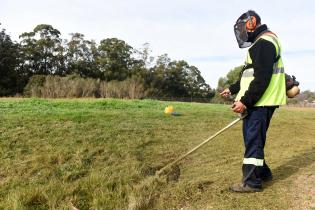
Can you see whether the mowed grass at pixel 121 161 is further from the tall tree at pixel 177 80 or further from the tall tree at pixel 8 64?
the tall tree at pixel 177 80

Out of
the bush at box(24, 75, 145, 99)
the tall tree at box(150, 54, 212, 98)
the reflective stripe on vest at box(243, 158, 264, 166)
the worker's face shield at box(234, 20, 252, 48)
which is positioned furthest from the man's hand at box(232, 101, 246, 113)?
the tall tree at box(150, 54, 212, 98)

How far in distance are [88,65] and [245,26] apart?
45.4 m

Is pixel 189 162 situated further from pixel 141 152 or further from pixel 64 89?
pixel 64 89

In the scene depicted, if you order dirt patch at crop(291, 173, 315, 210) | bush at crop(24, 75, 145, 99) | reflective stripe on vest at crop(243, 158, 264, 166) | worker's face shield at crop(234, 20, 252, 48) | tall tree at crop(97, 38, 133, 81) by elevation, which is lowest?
dirt patch at crop(291, 173, 315, 210)

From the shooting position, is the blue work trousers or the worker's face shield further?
the worker's face shield

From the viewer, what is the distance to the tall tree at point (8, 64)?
1622 inches

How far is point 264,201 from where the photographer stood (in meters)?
4.37

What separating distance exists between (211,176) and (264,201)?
120 cm

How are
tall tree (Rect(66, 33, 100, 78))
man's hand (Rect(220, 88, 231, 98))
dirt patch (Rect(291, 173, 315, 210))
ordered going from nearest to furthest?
dirt patch (Rect(291, 173, 315, 210)) → man's hand (Rect(220, 88, 231, 98)) → tall tree (Rect(66, 33, 100, 78))

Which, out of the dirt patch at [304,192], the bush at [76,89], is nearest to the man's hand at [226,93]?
the dirt patch at [304,192]

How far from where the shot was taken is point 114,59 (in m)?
51.3

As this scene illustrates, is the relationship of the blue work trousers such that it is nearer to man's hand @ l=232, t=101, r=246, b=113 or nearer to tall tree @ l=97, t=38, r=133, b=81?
man's hand @ l=232, t=101, r=246, b=113

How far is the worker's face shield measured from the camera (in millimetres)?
4766

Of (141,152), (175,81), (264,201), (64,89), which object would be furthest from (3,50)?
(264,201)
